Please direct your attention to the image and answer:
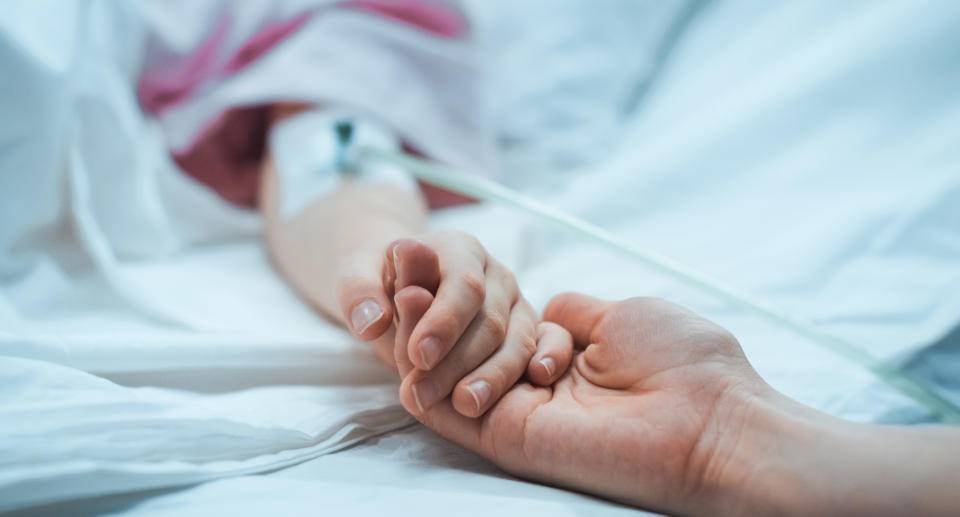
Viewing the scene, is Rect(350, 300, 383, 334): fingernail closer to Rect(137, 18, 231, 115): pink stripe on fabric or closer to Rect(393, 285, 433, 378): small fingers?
Answer: Rect(393, 285, 433, 378): small fingers

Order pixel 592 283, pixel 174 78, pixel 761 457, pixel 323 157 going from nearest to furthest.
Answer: pixel 761 457 < pixel 592 283 < pixel 323 157 < pixel 174 78

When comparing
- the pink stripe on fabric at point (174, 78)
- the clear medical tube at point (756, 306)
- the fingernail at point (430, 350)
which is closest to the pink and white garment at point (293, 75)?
the pink stripe on fabric at point (174, 78)

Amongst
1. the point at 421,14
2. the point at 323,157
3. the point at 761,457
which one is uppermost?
the point at 421,14

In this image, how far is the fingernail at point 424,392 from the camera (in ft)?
1.50

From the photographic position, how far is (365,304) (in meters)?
0.48

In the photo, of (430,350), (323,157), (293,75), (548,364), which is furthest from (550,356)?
(293,75)

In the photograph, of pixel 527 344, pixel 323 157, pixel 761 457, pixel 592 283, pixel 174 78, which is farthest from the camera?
pixel 174 78

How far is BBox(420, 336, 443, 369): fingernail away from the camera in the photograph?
1.43ft

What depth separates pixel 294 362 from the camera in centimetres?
58

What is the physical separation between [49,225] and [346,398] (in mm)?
441

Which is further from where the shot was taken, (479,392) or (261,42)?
(261,42)

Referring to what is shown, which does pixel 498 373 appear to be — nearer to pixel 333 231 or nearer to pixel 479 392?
pixel 479 392

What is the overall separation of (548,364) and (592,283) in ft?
0.84

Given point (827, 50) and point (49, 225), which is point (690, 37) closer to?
point (827, 50)
